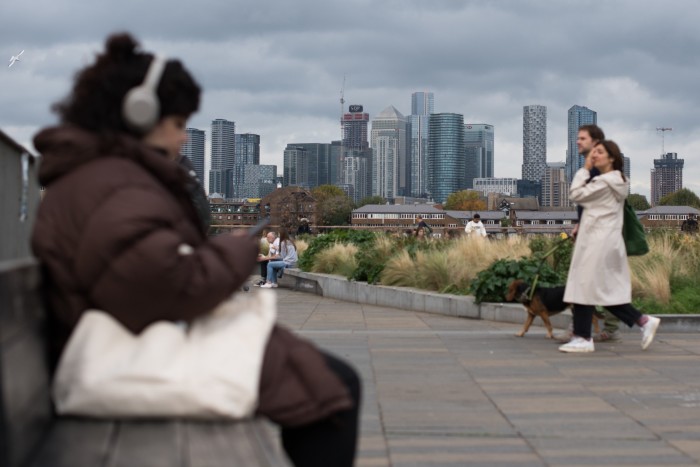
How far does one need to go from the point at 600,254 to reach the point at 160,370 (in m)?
7.01

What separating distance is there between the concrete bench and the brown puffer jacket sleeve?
0.17 meters

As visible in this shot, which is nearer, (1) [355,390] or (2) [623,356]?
(1) [355,390]

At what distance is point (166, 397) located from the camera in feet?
8.59

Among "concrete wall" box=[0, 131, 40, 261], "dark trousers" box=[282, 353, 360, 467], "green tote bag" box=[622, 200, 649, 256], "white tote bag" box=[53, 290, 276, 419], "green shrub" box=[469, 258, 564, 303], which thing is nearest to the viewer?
"white tote bag" box=[53, 290, 276, 419]

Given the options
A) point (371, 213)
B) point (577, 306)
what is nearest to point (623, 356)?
point (577, 306)

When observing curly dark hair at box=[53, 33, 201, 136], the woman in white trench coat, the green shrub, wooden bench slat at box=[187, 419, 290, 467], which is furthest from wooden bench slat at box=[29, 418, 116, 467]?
the green shrub

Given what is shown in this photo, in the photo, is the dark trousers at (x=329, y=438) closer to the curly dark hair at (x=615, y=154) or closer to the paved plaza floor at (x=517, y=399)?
the paved plaza floor at (x=517, y=399)

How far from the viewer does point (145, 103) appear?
9.61 ft

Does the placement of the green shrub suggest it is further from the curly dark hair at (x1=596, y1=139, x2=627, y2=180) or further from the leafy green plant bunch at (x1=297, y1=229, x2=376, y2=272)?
the leafy green plant bunch at (x1=297, y1=229, x2=376, y2=272)

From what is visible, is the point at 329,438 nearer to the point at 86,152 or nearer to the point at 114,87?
the point at 86,152

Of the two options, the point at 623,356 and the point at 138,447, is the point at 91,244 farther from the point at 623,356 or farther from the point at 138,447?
the point at 623,356

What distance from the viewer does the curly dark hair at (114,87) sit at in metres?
3.01

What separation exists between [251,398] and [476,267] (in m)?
12.3

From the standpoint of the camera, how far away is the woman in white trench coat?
9055 millimetres
